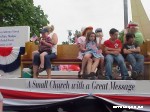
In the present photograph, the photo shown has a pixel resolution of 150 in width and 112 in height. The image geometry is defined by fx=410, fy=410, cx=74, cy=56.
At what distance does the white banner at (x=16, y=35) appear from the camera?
1043 cm

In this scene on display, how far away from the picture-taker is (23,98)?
670cm

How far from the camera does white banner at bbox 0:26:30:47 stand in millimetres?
10430

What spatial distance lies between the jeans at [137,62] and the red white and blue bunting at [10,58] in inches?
96.5

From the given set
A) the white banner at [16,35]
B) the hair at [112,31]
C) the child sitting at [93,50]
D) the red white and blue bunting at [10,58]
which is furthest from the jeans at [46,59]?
the white banner at [16,35]

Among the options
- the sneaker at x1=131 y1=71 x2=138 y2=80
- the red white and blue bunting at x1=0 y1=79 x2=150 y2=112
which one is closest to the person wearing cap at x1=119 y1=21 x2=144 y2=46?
the sneaker at x1=131 y1=71 x2=138 y2=80

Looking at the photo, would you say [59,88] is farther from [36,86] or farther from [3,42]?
[3,42]

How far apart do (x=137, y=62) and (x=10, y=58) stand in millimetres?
2838

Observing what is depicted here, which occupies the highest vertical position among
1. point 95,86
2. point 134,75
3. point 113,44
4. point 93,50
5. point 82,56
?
point 113,44

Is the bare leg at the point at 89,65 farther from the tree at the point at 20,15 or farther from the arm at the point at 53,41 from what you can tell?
the tree at the point at 20,15

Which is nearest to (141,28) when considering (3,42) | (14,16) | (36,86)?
(36,86)

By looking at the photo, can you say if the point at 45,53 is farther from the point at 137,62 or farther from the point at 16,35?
the point at 16,35

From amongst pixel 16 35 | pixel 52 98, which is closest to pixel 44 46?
pixel 52 98

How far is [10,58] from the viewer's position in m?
8.53

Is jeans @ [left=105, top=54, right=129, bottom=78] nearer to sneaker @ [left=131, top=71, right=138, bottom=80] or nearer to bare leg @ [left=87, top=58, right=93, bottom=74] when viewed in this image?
sneaker @ [left=131, top=71, right=138, bottom=80]
